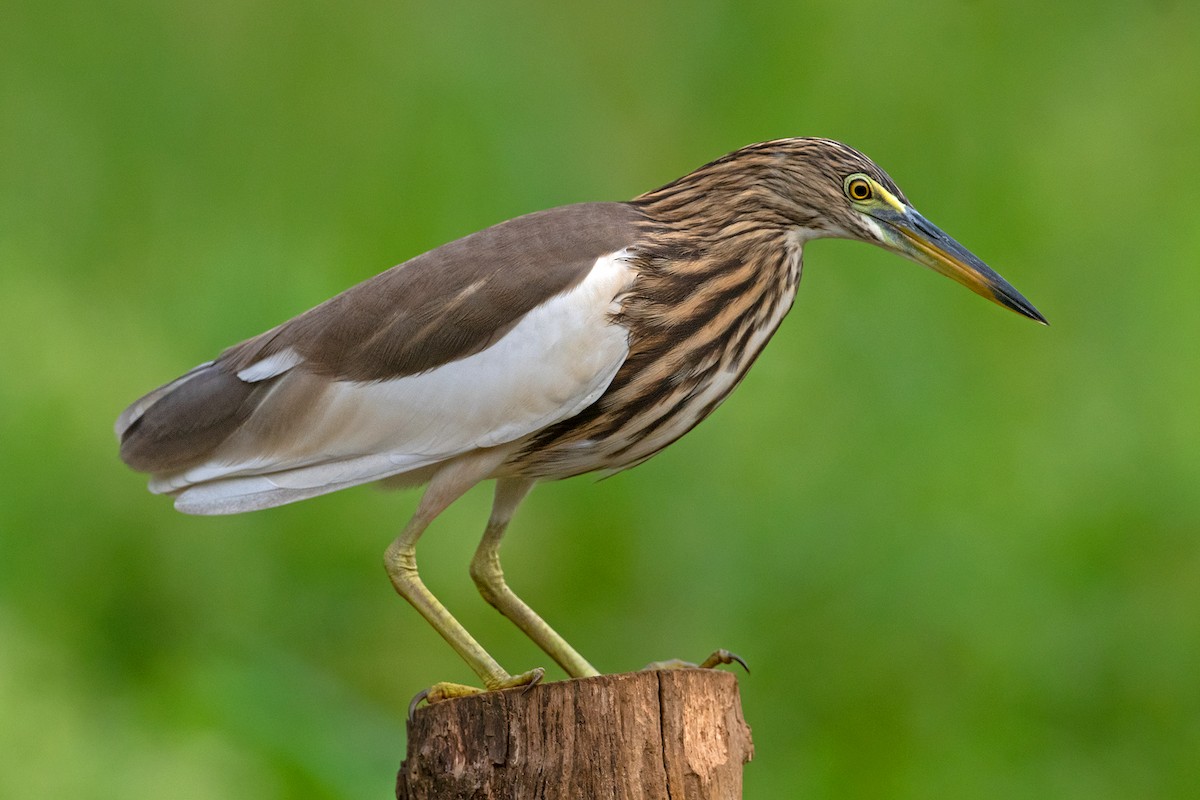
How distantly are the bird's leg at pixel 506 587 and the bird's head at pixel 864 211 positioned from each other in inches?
32.0

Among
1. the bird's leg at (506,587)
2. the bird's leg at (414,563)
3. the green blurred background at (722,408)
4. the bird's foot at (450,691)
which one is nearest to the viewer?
the bird's foot at (450,691)

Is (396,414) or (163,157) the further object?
(163,157)

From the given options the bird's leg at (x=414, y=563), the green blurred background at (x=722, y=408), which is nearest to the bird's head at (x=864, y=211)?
the bird's leg at (x=414, y=563)

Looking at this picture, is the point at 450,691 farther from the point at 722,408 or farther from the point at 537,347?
the point at 722,408

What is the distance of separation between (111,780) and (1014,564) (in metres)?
3.41

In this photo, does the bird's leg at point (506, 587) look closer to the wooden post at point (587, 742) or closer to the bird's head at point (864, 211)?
the wooden post at point (587, 742)

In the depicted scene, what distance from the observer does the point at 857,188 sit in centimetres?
281

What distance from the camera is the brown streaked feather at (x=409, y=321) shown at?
270cm

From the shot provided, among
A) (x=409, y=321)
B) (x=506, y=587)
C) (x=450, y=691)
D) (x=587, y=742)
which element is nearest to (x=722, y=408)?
(x=506, y=587)

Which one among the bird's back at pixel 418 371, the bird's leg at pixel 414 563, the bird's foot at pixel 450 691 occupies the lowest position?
the bird's foot at pixel 450 691

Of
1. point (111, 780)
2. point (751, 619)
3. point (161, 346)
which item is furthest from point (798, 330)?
point (111, 780)

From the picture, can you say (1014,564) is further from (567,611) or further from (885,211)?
(885,211)

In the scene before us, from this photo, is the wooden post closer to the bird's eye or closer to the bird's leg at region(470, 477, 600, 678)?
the bird's leg at region(470, 477, 600, 678)

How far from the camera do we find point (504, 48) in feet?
21.1
